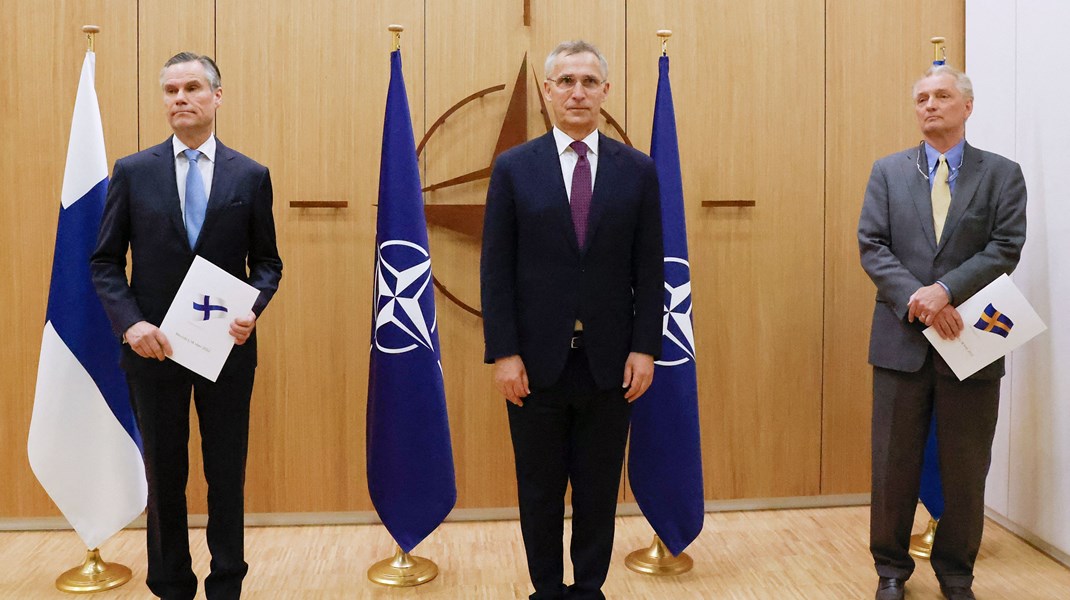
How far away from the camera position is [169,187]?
246 centimetres

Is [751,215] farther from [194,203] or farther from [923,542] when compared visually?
[194,203]

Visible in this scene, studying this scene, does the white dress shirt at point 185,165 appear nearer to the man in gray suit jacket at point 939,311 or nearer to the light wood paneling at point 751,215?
the light wood paneling at point 751,215

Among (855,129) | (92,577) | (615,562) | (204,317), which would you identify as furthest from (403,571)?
(855,129)

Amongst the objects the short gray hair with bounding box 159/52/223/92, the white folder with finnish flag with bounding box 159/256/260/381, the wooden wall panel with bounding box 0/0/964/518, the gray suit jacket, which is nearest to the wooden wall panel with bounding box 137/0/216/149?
the wooden wall panel with bounding box 0/0/964/518

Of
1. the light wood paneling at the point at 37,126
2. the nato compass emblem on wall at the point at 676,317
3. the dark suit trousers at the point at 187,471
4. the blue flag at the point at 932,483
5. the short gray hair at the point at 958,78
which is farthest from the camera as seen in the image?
the light wood paneling at the point at 37,126

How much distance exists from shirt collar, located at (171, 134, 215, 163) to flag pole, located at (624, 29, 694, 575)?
2.02 metres

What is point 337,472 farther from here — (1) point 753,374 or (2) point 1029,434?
(2) point 1029,434

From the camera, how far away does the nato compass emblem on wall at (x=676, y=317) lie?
3119mm

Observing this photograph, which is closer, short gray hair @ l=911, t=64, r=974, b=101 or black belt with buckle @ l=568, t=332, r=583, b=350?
black belt with buckle @ l=568, t=332, r=583, b=350

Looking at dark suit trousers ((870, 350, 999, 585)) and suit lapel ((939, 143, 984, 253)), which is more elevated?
suit lapel ((939, 143, 984, 253))

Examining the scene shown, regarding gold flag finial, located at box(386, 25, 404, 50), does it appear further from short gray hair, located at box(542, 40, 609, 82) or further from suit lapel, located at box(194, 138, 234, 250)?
short gray hair, located at box(542, 40, 609, 82)

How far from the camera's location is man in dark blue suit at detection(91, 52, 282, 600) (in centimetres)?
244

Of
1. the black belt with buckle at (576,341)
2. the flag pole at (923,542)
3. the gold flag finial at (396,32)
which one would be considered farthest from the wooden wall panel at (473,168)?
the black belt with buckle at (576,341)

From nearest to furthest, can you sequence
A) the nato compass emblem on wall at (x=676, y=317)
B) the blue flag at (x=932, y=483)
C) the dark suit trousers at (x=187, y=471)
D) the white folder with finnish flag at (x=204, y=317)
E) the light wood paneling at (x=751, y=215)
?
the white folder with finnish flag at (x=204, y=317) → the dark suit trousers at (x=187, y=471) → the nato compass emblem on wall at (x=676, y=317) → the blue flag at (x=932, y=483) → the light wood paneling at (x=751, y=215)
